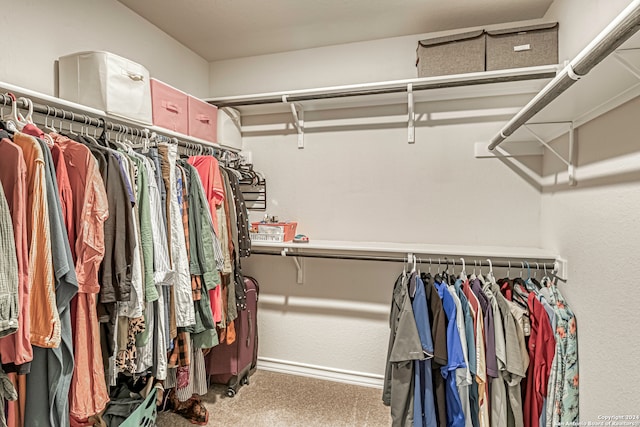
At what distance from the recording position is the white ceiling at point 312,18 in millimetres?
1975

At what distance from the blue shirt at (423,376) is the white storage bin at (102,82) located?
170cm

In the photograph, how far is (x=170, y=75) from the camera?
7.79 feet

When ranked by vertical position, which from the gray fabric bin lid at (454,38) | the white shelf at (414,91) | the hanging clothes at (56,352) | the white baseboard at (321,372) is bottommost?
the white baseboard at (321,372)

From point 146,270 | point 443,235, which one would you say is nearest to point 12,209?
point 146,270

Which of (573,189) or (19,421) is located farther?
(573,189)

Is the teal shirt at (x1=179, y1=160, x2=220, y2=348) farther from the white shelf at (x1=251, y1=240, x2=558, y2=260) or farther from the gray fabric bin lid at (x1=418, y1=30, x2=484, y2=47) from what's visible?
the gray fabric bin lid at (x1=418, y1=30, x2=484, y2=47)

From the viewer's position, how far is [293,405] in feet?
7.11

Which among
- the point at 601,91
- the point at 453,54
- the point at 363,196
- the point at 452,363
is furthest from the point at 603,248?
the point at 363,196

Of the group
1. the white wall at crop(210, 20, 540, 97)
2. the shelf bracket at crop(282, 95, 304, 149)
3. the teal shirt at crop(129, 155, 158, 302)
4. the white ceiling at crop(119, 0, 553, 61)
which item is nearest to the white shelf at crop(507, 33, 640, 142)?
→ the white ceiling at crop(119, 0, 553, 61)

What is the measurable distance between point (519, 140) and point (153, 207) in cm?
208

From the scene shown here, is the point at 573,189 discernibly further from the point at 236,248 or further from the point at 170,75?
the point at 170,75

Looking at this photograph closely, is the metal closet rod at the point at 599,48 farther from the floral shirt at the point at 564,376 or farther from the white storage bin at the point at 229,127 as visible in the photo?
the white storage bin at the point at 229,127

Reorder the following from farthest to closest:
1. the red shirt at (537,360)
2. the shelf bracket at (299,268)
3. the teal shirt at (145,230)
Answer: the shelf bracket at (299,268) → the red shirt at (537,360) → the teal shirt at (145,230)

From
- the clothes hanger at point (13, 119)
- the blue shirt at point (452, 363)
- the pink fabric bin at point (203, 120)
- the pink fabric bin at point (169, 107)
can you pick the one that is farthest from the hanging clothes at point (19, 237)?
the blue shirt at point (452, 363)
